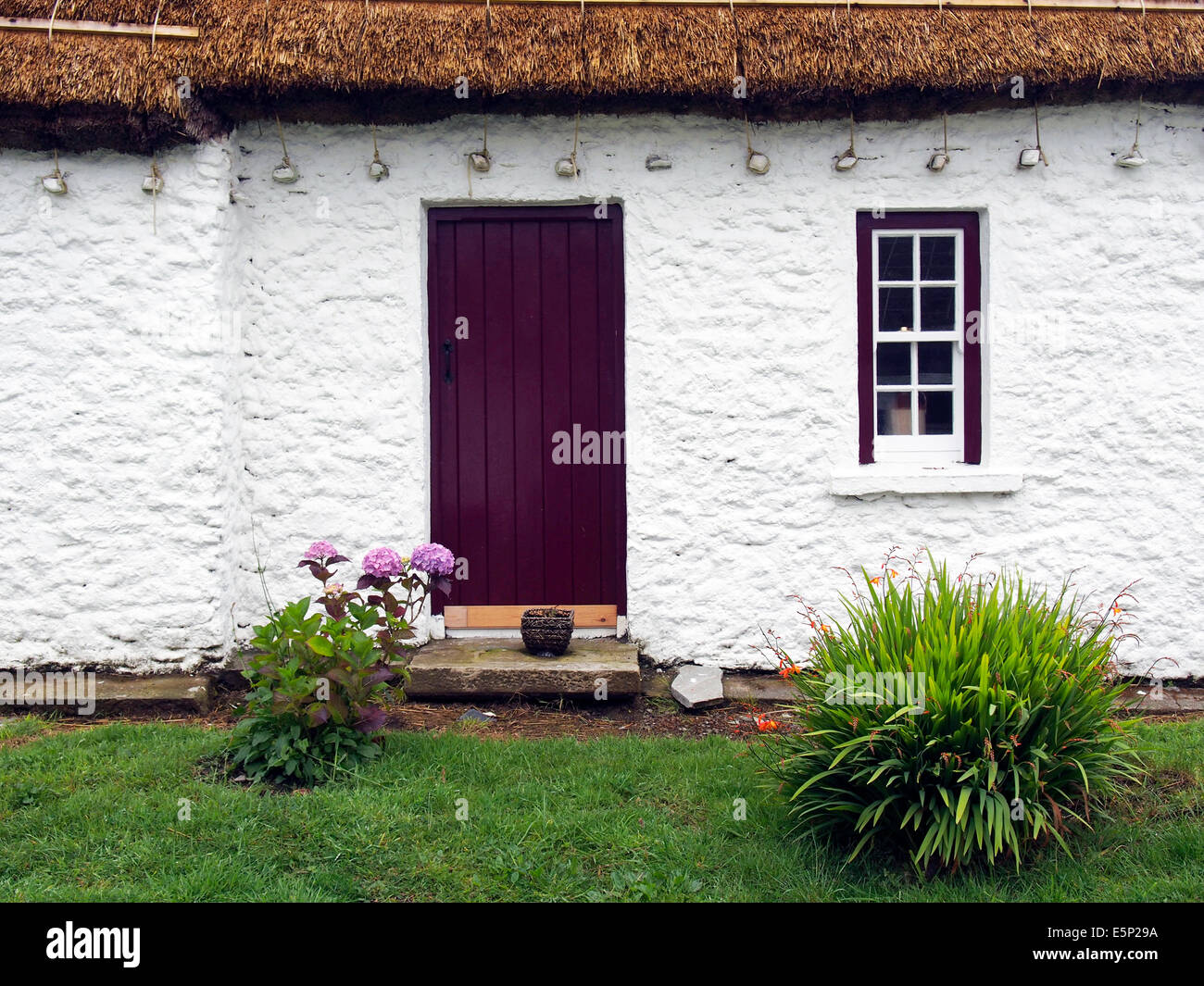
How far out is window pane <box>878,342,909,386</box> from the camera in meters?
5.70

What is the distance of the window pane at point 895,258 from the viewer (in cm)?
565

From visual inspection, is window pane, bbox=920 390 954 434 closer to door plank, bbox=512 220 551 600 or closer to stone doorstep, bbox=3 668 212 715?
door plank, bbox=512 220 551 600

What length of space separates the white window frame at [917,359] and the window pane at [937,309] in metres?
0.03

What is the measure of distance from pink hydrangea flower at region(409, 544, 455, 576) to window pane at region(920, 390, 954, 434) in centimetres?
302

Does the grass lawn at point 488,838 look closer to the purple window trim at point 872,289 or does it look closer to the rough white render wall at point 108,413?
the rough white render wall at point 108,413

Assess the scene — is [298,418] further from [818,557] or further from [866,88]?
[866,88]

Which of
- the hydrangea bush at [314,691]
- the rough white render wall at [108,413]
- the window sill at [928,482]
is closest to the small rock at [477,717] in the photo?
the hydrangea bush at [314,691]

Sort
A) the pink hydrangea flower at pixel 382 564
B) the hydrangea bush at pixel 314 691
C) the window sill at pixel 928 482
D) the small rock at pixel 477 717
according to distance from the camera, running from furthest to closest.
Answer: the window sill at pixel 928 482, the small rock at pixel 477 717, the pink hydrangea flower at pixel 382 564, the hydrangea bush at pixel 314 691

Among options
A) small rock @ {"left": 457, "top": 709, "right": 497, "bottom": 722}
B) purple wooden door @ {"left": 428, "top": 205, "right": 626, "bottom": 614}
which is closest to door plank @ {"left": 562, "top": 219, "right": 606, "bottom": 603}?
purple wooden door @ {"left": 428, "top": 205, "right": 626, "bottom": 614}

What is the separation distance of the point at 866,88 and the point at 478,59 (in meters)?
2.07

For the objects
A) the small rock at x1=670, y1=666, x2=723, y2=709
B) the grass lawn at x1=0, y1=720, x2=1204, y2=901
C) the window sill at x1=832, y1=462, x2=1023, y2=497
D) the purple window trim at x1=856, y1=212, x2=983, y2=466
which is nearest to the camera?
the grass lawn at x1=0, y1=720, x2=1204, y2=901

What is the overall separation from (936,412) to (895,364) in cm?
38
